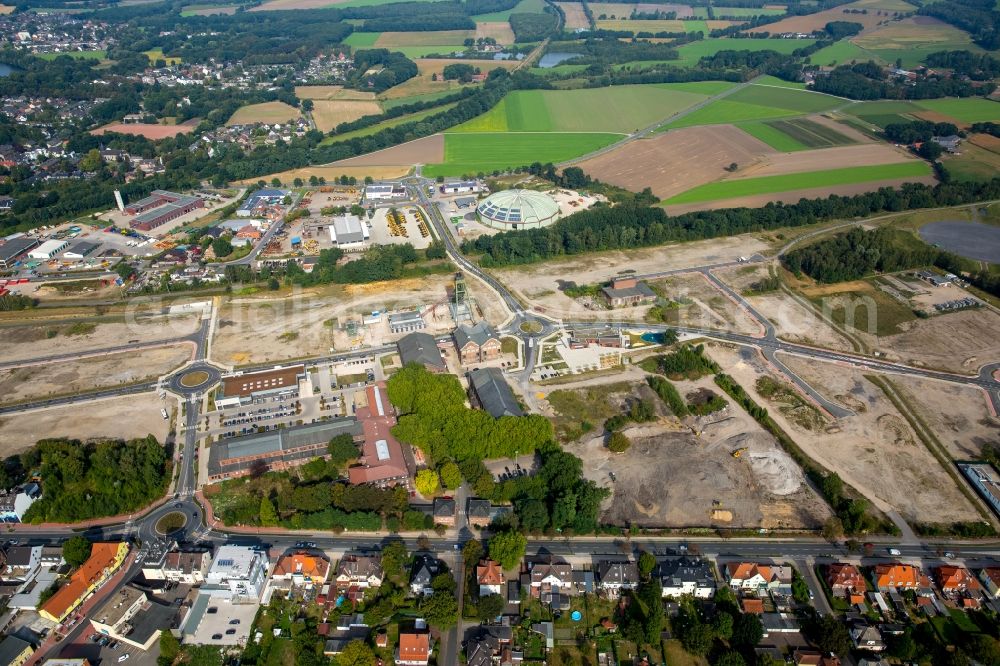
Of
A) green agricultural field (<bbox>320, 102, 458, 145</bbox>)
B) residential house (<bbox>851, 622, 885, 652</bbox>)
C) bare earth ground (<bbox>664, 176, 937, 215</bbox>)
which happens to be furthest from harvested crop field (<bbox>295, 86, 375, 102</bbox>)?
residential house (<bbox>851, 622, 885, 652</bbox>)

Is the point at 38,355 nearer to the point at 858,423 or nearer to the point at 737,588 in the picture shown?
the point at 737,588

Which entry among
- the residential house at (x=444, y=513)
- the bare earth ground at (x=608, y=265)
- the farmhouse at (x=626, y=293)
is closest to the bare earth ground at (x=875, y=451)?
the farmhouse at (x=626, y=293)

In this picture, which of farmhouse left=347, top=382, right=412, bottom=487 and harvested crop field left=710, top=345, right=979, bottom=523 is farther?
farmhouse left=347, top=382, right=412, bottom=487

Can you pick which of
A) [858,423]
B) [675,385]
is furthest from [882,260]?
[675,385]

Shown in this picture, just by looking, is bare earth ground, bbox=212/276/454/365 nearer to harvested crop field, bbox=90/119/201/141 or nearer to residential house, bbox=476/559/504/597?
residential house, bbox=476/559/504/597

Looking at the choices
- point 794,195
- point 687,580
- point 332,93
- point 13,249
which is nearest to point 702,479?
point 687,580

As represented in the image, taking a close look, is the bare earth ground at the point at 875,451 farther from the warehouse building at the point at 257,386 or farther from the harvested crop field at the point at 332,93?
the harvested crop field at the point at 332,93
